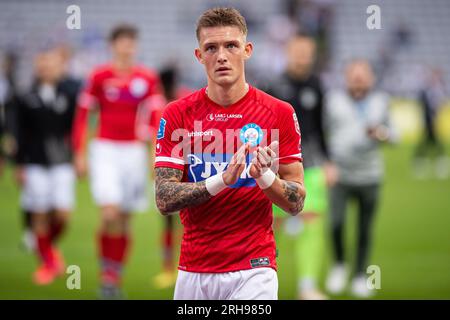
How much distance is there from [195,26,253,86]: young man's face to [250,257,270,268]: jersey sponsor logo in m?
1.00

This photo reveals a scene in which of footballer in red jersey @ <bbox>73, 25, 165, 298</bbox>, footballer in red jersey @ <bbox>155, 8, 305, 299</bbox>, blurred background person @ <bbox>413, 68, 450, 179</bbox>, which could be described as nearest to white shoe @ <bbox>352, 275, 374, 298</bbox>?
footballer in red jersey @ <bbox>73, 25, 165, 298</bbox>

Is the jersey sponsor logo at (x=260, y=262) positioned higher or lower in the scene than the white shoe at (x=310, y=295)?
higher

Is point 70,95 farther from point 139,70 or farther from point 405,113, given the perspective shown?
point 405,113

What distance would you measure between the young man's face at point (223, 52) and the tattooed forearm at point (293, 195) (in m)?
0.66

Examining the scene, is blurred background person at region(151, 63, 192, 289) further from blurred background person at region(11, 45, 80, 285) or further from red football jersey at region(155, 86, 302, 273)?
red football jersey at region(155, 86, 302, 273)

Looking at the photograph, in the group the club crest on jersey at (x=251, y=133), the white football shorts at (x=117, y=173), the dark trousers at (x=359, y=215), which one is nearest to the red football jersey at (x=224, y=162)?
the club crest on jersey at (x=251, y=133)

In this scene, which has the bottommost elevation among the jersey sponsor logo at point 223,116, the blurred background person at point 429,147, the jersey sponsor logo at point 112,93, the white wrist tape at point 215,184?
the blurred background person at point 429,147

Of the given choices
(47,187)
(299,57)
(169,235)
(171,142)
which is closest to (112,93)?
(47,187)

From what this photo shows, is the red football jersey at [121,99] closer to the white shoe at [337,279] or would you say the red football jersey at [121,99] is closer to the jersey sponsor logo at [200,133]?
the white shoe at [337,279]

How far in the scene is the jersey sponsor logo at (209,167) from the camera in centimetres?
487

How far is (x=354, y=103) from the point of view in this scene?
10.3 m

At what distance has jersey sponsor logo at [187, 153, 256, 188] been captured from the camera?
4871mm

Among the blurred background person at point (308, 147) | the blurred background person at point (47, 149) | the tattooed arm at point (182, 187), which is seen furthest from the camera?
the blurred background person at point (47, 149)

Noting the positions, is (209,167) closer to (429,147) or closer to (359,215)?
(359,215)
